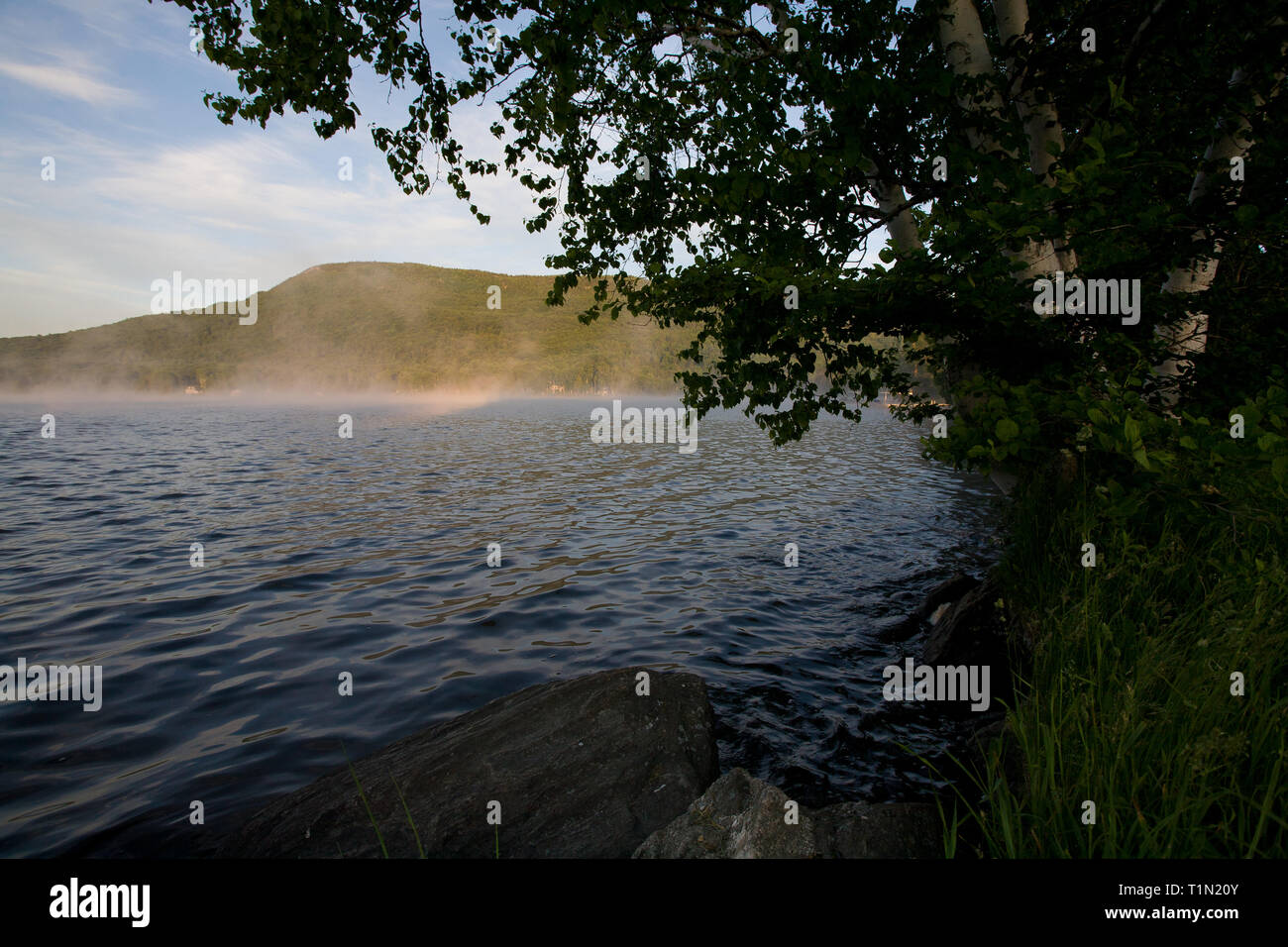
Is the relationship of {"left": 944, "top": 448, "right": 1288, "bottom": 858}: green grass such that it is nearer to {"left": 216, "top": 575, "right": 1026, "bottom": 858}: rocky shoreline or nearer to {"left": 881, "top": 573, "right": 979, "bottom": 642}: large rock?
{"left": 216, "top": 575, "right": 1026, "bottom": 858}: rocky shoreline

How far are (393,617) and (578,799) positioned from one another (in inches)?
267

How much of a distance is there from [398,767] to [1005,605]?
7.83m

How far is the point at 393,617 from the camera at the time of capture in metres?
10.4

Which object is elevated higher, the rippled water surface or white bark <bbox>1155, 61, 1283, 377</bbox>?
white bark <bbox>1155, 61, 1283, 377</bbox>

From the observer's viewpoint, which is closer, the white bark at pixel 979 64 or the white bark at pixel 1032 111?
the white bark at pixel 979 64

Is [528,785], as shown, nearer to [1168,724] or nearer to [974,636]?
[1168,724]

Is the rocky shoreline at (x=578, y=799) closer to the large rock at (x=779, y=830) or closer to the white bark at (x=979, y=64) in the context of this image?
the large rock at (x=779, y=830)

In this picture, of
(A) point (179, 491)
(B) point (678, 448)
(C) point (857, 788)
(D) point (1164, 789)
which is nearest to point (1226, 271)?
(D) point (1164, 789)

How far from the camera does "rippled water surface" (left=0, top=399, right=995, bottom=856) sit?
20.6 ft

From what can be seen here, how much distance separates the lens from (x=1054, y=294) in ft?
20.6

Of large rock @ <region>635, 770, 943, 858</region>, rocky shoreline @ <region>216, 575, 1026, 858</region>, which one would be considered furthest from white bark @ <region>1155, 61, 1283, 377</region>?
large rock @ <region>635, 770, 943, 858</region>

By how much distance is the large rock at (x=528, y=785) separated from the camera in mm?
4555

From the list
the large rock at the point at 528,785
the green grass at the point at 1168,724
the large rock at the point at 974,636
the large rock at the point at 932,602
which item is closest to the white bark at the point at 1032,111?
the green grass at the point at 1168,724
